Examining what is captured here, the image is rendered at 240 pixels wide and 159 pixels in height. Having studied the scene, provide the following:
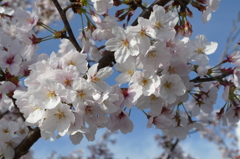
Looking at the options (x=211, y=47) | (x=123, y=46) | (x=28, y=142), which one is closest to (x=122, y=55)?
(x=123, y=46)

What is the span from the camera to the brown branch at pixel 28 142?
1.92 meters

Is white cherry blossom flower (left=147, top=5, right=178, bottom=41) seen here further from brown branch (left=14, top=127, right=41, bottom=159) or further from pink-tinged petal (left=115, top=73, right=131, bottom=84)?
brown branch (left=14, top=127, right=41, bottom=159)

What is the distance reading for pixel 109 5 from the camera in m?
1.83

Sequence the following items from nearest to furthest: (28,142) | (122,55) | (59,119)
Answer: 1. (59,119)
2. (122,55)
3. (28,142)

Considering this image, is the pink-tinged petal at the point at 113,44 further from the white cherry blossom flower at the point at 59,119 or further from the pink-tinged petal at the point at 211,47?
the pink-tinged petal at the point at 211,47

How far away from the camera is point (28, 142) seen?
197cm

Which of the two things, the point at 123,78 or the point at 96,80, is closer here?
the point at 96,80

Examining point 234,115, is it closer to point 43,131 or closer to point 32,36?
point 43,131

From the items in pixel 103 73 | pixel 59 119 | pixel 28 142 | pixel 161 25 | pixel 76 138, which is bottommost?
pixel 28 142

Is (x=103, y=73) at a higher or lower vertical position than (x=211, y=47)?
higher

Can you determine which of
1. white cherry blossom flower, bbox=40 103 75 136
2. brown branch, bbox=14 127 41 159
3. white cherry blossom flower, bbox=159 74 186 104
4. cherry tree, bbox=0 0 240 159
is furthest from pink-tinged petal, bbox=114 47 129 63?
brown branch, bbox=14 127 41 159

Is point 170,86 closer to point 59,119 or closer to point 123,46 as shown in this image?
point 123,46

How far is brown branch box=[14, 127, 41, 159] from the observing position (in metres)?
1.92

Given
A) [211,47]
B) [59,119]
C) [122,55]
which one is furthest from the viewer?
[211,47]
